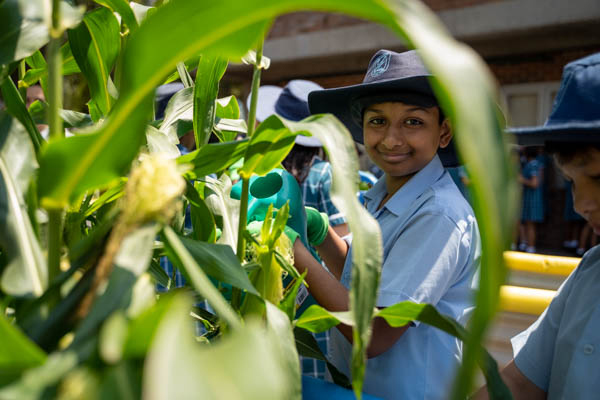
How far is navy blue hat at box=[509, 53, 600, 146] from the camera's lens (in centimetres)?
63

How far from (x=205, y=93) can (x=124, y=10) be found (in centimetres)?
10

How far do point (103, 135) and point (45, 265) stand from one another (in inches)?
4.4

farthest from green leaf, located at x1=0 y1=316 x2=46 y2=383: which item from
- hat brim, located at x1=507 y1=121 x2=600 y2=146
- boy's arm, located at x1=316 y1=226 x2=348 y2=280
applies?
boy's arm, located at x1=316 y1=226 x2=348 y2=280

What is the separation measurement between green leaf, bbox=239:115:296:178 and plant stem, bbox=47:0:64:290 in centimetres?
14

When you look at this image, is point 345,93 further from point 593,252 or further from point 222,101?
point 593,252

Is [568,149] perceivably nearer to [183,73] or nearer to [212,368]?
[183,73]

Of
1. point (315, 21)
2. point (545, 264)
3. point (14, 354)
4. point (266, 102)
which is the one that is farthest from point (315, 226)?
point (315, 21)

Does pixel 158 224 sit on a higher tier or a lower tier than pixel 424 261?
higher

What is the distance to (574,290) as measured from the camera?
0.74 metres

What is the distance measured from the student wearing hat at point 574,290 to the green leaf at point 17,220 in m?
0.61

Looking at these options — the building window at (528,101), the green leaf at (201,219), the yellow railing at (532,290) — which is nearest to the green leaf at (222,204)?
the green leaf at (201,219)

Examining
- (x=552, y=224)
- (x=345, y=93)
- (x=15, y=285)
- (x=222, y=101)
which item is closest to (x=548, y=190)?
(x=552, y=224)

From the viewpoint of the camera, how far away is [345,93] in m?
0.99

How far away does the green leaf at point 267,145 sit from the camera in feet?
1.30
